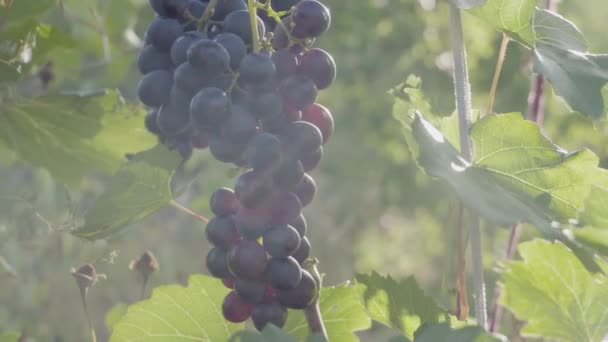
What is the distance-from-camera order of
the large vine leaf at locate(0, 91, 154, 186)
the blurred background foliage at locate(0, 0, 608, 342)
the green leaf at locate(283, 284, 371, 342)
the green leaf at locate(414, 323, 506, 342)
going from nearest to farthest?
1. the green leaf at locate(414, 323, 506, 342)
2. the green leaf at locate(283, 284, 371, 342)
3. the large vine leaf at locate(0, 91, 154, 186)
4. the blurred background foliage at locate(0, 0, 608, 342)

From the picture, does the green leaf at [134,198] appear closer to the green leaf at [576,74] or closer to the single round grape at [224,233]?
the single round grape at [224,233]

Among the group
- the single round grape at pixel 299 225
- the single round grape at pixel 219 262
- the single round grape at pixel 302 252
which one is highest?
the single round grape at pixel 299 225

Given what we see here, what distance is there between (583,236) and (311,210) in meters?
3.60

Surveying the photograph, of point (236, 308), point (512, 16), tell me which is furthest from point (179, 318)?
point (512, 16)

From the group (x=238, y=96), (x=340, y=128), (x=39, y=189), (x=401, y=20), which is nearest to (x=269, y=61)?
(x=238, y=96)

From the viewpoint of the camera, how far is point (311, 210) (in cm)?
429

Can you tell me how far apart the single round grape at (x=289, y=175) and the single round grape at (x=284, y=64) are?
0.08 metres

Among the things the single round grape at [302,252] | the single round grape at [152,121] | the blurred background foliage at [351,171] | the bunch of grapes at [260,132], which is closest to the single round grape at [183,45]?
the bunch of grapes at [260,132]

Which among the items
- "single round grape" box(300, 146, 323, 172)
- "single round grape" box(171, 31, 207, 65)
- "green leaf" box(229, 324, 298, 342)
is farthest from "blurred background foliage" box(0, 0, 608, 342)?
"green leaf" box(229, 324, 298, 342)

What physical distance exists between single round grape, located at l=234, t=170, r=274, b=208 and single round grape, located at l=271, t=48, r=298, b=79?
0.09 meters

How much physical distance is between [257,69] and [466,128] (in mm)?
189

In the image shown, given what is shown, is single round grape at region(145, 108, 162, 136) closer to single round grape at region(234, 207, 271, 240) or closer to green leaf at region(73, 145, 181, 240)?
green leaf at region(73, 145, 181, 240)

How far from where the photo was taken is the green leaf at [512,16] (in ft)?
2.86

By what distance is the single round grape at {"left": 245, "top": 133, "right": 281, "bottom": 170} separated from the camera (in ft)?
2.68
